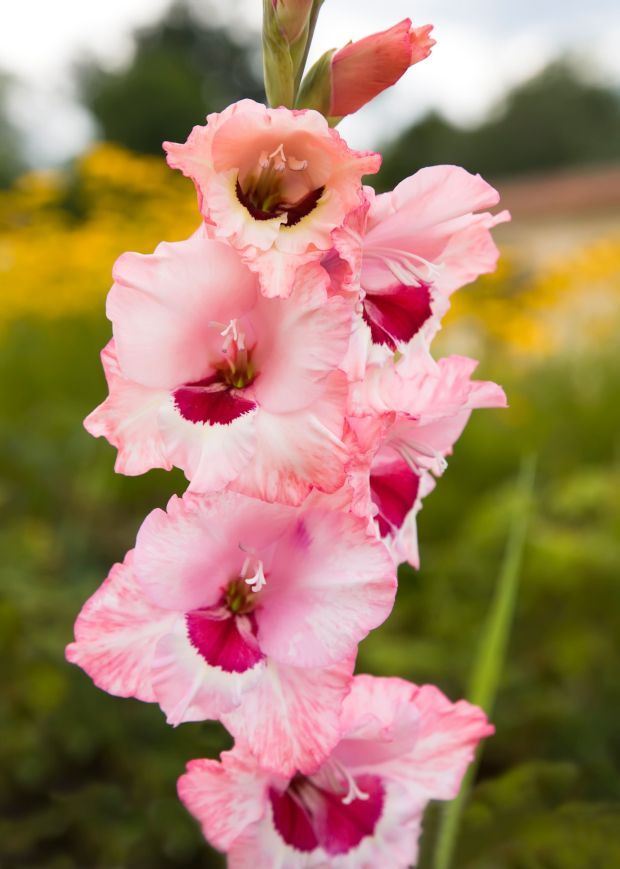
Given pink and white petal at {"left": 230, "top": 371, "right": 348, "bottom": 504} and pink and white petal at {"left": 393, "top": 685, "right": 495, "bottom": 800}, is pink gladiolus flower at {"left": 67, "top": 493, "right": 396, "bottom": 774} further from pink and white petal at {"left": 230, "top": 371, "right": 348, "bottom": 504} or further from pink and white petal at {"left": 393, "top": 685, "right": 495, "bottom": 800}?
pink and white petal at {"left": 393, "top": 685, "right": 495, "bottom": 800}

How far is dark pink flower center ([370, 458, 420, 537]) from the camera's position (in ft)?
2.61

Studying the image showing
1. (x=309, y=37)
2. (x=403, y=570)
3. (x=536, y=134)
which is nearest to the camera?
(x=309, y=37)

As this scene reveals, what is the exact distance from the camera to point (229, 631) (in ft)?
2.35

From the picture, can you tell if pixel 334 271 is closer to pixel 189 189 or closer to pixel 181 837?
pixel 181 837

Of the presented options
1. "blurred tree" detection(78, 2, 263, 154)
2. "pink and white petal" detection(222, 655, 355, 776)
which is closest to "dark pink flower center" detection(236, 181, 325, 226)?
"pink and white petal" detection(222, 655, 355, 776)

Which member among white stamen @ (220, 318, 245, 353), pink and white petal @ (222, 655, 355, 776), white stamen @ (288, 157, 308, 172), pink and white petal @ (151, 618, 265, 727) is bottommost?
pink and white petal @ (222, 655, 355, 776)

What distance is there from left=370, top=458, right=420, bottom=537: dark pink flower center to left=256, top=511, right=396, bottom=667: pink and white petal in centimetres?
10

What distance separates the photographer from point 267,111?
628 mm

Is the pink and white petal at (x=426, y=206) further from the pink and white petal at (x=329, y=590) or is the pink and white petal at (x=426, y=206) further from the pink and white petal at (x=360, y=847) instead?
the pink and white petal at (x=360, y=847)

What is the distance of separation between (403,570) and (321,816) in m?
1.57

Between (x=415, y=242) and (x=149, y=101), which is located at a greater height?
(x=415, y=242)

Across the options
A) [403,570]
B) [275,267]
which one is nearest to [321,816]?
[275,267]

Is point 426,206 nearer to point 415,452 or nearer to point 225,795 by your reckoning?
point 415,452

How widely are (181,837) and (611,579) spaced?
116 centimetres
